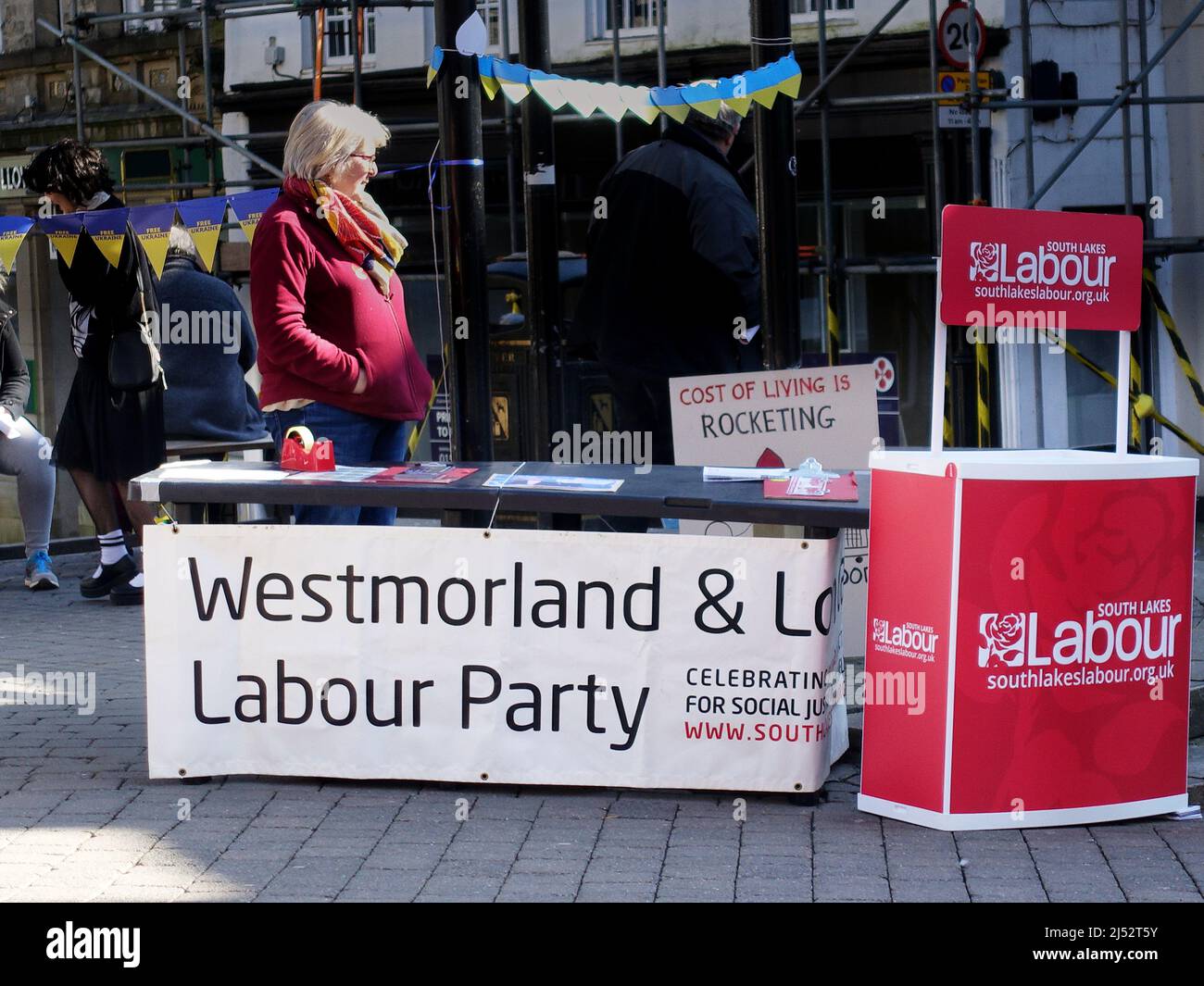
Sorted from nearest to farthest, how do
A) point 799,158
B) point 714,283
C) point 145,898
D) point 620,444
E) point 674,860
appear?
point 145,898 → point 674,860 → point 714,283 → point 620,444 → point 799,158

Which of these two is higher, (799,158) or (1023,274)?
(799,158)

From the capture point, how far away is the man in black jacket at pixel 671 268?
6.91 metres

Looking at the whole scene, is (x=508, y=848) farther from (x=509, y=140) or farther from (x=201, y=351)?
(x=509, y=140)

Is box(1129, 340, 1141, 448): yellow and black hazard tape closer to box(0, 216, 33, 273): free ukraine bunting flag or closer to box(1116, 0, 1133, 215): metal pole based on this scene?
box(1116, 0, 1133, 215): metal pole

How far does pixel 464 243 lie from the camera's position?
6.38 meters

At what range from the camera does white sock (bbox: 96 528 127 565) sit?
30.3ft

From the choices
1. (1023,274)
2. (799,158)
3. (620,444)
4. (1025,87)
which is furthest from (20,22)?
(1023,274)

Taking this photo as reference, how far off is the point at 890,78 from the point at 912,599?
9.13 m

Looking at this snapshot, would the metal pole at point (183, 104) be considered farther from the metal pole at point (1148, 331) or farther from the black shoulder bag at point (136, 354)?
the metal pole at point (1148, 331)

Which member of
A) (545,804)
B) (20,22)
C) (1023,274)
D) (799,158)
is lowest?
(545,804)

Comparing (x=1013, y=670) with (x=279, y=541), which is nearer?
(x=1013, y=670)

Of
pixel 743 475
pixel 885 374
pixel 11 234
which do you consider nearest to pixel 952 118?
pixel 885 374

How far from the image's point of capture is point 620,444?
26.0 feet

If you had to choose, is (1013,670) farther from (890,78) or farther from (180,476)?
(890,78)
